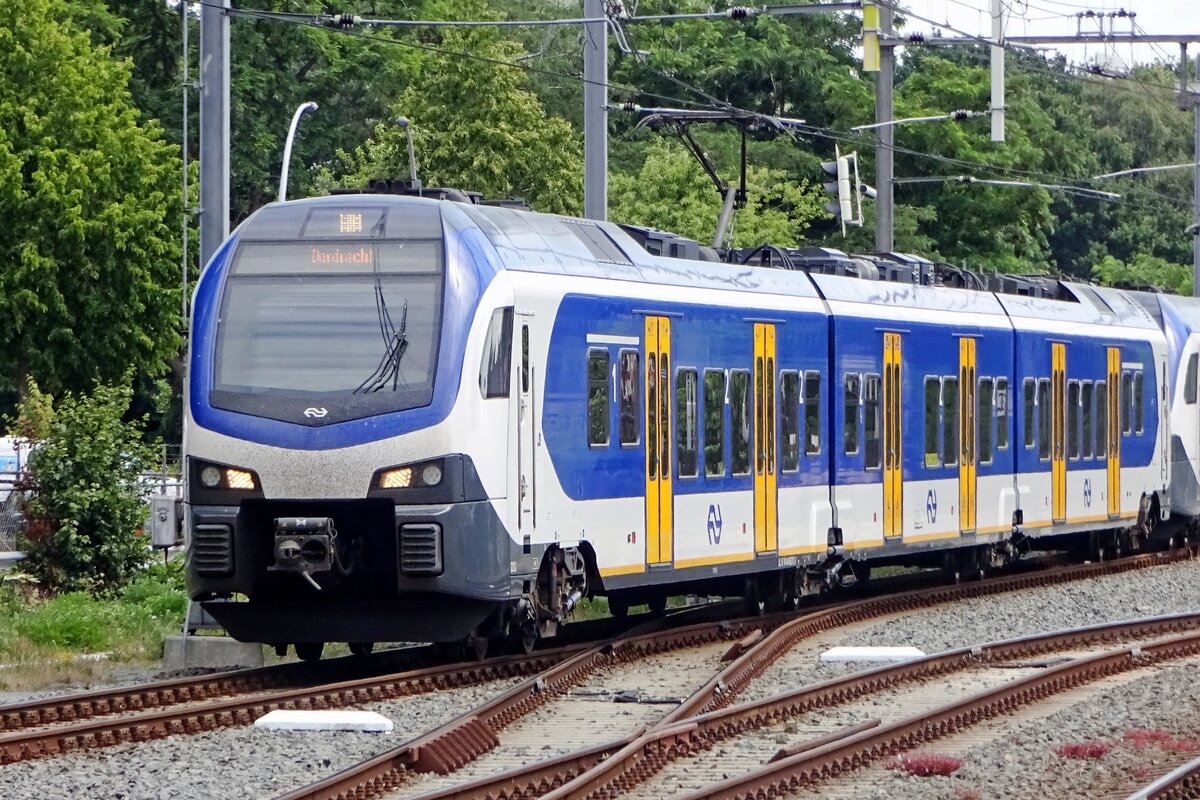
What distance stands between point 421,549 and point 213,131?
13.2 ft

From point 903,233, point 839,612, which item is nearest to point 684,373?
point 839,612

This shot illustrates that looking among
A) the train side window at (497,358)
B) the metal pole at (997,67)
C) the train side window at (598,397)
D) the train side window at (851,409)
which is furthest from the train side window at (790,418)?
the metal pole at (997,67)

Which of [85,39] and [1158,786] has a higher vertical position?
[85,39]

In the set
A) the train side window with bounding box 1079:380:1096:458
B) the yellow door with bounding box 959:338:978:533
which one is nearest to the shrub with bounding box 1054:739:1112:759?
the yellow door with bounding box 959:338:978:533

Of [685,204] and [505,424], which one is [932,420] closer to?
[505,424]

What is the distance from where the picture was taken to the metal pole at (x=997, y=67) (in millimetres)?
27250

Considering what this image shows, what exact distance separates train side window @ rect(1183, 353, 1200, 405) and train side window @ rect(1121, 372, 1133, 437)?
2.26 meters

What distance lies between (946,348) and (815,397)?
3597mm

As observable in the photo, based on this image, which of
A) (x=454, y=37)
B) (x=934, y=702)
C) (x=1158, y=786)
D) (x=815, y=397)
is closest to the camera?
(x=1158, y=786)

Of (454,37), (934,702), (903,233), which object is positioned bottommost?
(934,702)

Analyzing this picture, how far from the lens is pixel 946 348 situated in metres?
23.7

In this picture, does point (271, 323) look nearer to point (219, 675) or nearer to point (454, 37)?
point (219, 675)

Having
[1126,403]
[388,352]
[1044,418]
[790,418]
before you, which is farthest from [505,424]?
[1126,403]

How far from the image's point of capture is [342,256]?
15.3 meters
